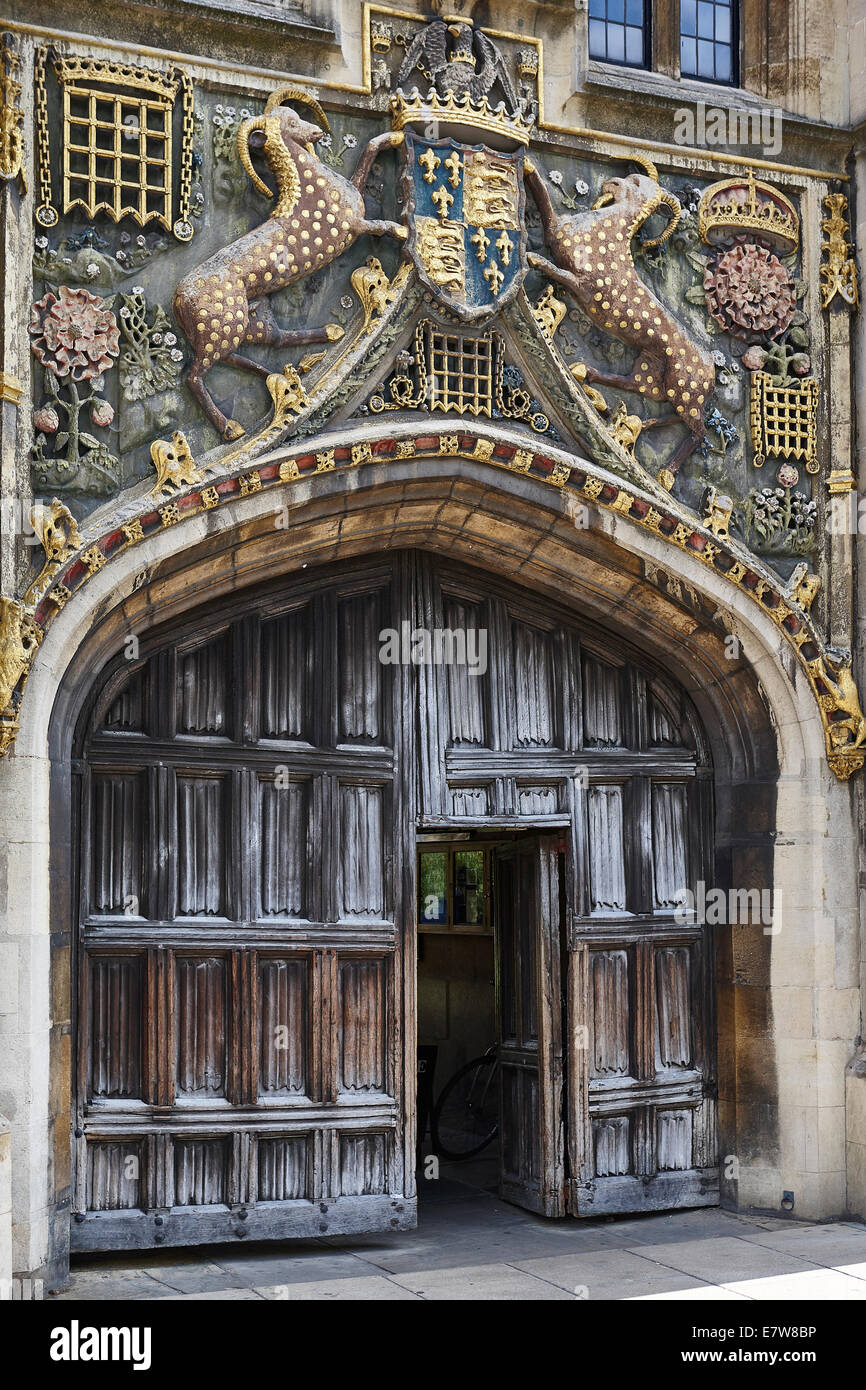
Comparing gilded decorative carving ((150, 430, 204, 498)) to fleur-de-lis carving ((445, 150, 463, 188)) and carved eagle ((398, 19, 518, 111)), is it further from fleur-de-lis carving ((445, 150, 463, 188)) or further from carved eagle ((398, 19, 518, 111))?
carved eagle ((398, 19, 518, 111))

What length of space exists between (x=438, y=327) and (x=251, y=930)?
3.04m

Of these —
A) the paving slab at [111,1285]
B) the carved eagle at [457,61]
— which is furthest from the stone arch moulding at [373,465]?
the paving slab at [111,1285]

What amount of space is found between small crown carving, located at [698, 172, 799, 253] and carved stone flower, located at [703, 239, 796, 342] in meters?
0.08

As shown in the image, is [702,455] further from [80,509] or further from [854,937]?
[80,509]

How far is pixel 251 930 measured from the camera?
754 centimetres

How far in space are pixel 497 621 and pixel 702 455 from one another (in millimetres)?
1377

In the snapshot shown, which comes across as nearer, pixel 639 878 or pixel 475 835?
pixel 639 878

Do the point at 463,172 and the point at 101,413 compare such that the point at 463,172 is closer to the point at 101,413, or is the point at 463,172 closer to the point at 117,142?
the point at 117,142

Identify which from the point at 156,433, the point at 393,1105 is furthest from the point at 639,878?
the point at 156,433

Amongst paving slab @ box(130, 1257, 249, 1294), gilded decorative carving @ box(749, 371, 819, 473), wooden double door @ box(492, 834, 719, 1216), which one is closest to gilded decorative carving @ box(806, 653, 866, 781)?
gilded decorative carving @ box(749, 371, 819, 473)

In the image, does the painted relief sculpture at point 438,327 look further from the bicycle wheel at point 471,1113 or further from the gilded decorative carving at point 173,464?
the bicycle wheel at point 471,1113

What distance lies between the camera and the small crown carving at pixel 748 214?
8.19 m

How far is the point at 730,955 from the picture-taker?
27.8 ft

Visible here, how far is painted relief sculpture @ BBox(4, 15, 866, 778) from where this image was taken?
6.81m
